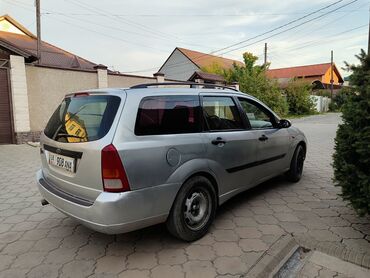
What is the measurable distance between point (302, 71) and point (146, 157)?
49.0 m

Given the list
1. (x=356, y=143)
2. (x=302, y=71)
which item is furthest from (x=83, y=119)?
(x=302, y=71)

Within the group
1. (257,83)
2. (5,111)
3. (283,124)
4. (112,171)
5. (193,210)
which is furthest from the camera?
(257,83)

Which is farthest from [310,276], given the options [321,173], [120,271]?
[321,173]

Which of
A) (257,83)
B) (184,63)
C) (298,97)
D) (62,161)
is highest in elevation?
(184,63)

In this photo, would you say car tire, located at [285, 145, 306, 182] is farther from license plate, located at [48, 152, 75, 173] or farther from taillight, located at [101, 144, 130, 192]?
license plate, located at [48, 152, 75, 173]

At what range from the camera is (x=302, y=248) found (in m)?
2.88

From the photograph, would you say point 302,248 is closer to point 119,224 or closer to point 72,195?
point 119,224

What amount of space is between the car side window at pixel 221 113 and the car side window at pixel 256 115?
201mm

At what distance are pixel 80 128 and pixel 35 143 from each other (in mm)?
7917

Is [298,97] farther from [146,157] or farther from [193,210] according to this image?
[146,157]

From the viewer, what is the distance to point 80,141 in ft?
8.30

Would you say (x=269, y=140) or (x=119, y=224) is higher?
(x=269, y=140)

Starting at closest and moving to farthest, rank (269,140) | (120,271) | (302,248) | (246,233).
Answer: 1. (120,271)
2. (302,248)
3. (246,233)
4. (269,140)

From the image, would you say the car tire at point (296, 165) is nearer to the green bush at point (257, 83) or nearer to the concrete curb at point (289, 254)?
the concrete curb at point (289, 254)
